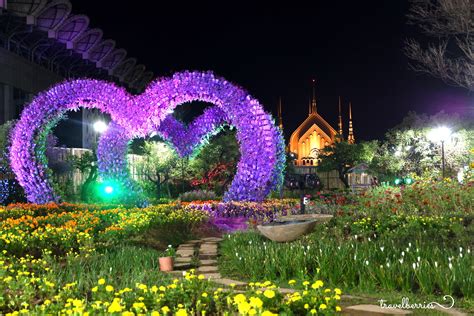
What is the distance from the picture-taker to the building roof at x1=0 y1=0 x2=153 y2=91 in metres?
36.7

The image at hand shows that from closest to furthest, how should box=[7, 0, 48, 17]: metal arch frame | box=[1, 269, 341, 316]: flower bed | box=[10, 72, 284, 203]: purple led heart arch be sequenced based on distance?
1. box=[1, 269, 341, 316]: flower bed
2. box=[10, 72, 284, 203]: purple led heart arch
3. box=[7, 0, 48, 17]: metal arch frame

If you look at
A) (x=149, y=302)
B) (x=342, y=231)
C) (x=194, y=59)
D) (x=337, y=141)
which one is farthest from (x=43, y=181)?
(x=194, y=59)

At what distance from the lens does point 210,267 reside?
7992 millimetres

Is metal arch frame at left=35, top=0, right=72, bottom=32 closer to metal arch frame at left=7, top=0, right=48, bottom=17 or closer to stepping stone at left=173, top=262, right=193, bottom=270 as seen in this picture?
metal arch frame at left=7, top=0, right=48, bottom=17

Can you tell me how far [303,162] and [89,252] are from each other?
82980 mm

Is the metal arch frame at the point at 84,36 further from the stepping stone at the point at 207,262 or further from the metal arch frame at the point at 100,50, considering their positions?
the stepping stone at the point at 207,262

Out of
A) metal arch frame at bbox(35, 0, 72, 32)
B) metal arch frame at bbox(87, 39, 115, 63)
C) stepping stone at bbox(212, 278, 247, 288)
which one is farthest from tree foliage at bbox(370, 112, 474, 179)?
metal arch frame at bbox(87, 39, 115, 63)

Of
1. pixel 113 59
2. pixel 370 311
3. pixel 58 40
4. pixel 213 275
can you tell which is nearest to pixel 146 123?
pixel 213 275

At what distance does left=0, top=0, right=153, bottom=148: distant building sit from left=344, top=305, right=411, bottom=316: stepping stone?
33904 millimetres

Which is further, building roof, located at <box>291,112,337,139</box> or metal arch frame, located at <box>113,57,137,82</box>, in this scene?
building roof, located at <box>291,112,337,139</box>

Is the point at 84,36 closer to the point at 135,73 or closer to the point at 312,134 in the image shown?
the point at 135,73

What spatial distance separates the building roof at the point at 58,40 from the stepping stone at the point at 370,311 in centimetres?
3384

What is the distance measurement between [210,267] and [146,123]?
27.6 feet

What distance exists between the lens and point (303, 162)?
90875 mm
